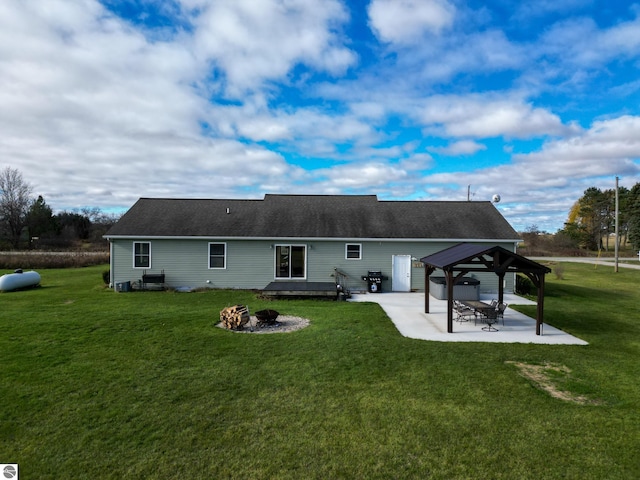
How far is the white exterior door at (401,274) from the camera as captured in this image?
701 inches

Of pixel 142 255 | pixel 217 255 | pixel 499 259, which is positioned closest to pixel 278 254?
pixel 217 255

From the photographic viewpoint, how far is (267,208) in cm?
2066

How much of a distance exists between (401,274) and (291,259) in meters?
5.61

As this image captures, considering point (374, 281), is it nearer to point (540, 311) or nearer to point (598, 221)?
point (540, 311)

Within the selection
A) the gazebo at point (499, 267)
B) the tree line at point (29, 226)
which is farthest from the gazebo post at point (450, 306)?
the tree line at point (29, 226)

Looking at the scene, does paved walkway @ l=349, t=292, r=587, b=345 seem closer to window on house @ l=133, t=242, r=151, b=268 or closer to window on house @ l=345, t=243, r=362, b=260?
window on house @ l=345, t=243, r=362, b=260

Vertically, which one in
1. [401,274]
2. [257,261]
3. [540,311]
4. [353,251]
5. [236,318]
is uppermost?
[353,251]

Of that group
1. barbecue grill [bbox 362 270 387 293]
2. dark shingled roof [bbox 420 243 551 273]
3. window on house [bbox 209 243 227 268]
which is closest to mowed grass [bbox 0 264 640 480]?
dark shingled roof [bbox 420 243 551 273]

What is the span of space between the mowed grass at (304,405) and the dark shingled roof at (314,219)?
8.14 m

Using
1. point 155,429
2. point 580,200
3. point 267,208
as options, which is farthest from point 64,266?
point 580,200

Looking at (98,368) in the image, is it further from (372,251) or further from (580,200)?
(580,200)

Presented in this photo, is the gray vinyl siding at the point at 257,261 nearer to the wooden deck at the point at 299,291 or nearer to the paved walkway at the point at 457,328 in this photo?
the wooden deck at the point at 299,291

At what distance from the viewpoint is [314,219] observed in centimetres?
1942

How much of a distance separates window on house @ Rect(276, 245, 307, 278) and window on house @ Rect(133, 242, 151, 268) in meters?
6.49
